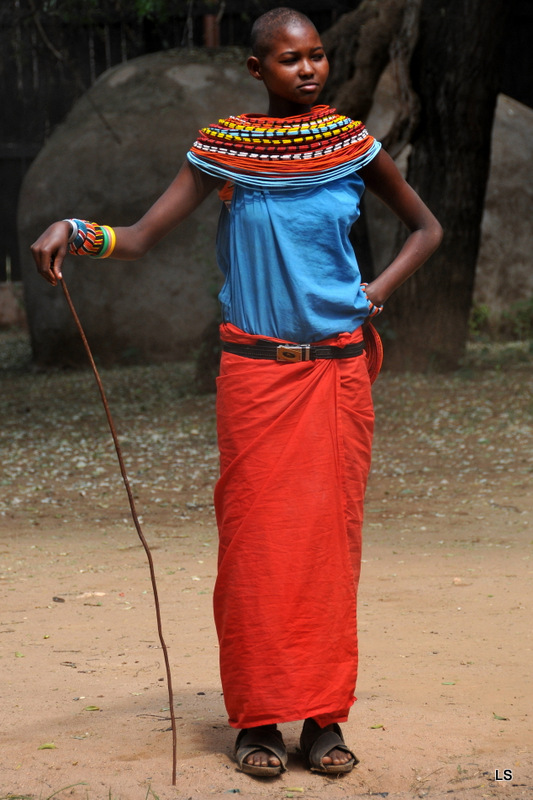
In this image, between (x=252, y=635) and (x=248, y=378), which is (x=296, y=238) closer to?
(x=248, y=378)

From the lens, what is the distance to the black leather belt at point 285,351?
2500 mm

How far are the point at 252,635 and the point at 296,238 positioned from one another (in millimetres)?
947

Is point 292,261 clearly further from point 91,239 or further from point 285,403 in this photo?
Answer: point 91,239

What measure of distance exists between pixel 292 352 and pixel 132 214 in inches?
326

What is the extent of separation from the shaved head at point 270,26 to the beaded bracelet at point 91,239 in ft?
1.85

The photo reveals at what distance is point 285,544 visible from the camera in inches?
96.9

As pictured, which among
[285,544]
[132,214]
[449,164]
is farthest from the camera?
[132,214]

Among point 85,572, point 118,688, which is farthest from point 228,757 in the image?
point 85,572

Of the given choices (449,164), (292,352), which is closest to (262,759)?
(292,352)

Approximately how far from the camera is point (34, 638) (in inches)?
143

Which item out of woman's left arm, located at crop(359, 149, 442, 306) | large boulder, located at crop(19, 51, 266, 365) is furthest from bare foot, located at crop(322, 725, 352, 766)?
large boulder, located at crop(19, 51, 266, 365)

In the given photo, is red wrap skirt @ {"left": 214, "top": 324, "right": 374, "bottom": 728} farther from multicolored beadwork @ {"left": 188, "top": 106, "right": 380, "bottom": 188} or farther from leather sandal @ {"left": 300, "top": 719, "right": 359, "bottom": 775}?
multicolored beadwork @ {"left": 188, "top": 106, "right": 380, "bottom": 188}

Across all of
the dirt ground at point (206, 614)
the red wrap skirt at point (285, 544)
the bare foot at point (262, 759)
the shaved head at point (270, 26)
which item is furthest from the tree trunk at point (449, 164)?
the bare foot at point (262, 759)

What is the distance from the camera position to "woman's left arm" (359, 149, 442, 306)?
2617mm
